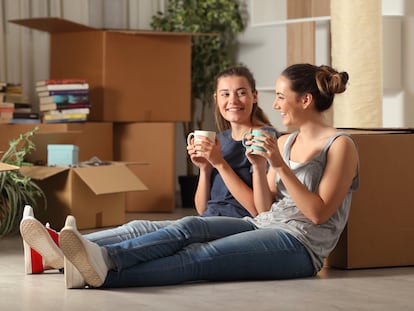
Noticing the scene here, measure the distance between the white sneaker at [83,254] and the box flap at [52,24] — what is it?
251 centimetres

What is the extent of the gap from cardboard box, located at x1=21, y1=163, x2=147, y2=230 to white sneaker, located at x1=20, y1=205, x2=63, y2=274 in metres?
1.16

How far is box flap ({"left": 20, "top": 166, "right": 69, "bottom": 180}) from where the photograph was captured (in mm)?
4215

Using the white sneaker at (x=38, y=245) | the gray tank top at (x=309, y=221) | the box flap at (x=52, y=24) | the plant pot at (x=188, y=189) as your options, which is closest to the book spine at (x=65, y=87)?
the box flap at (x=52, y=24)

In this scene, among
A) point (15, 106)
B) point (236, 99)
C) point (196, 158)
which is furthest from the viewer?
point (15, 106)

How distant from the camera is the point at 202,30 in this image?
5668 millimetres

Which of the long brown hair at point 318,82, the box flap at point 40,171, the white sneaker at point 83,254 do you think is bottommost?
the white sneaker at point 83,254

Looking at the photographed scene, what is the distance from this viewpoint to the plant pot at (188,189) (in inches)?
218

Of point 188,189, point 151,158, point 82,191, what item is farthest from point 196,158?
point 188,189

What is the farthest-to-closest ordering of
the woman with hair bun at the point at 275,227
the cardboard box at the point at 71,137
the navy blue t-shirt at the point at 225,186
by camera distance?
1. the cardboard box at the point at 71,137
2. the navy blue t-shirt at the point at 225,186
3. the woman with hair bun at the point at 275,227

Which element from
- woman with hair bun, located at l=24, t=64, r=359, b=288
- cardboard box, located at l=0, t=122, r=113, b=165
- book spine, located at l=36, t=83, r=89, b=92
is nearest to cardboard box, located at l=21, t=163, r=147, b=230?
cardboard box, located at l=0, t=122, r=113, b=165

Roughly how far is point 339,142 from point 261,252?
405 millimetres

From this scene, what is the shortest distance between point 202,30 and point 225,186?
273 cm

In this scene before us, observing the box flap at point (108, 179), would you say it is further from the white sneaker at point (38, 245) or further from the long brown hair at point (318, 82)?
the long brown hair at point (318, 82)

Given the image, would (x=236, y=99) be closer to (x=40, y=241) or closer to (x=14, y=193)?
(x=40, y=241)
